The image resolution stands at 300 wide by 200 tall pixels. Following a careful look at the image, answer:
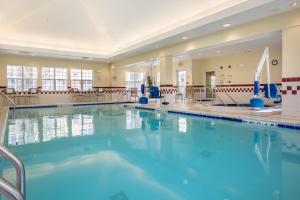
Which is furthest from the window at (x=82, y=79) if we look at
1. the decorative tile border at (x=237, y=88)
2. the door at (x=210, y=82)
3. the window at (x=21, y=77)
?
the decorative tile border at (x=237, y=88)

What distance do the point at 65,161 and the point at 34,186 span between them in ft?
2.39

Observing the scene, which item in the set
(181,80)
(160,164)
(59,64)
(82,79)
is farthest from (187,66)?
(160,164)

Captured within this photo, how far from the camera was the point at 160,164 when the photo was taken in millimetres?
2648

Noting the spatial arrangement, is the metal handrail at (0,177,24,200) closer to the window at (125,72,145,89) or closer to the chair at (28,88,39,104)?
the chair at (28,88,39,104)

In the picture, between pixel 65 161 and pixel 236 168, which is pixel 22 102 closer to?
pixel 65 161

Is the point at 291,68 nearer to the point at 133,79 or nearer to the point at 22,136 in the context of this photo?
the point at 22,136

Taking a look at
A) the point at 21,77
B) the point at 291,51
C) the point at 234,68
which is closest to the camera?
the point at 291,51

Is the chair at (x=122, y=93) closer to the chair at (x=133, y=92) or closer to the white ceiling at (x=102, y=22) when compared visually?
the chair at (x=133, y=92)

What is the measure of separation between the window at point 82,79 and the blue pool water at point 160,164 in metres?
8.96

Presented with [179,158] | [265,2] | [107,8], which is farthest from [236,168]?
→ [107,8]

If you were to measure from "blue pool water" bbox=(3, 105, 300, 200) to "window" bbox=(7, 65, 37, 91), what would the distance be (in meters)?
8.10

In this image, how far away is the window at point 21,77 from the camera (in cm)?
1115

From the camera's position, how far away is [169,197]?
1.83 meters

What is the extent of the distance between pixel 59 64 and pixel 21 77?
2.05m
